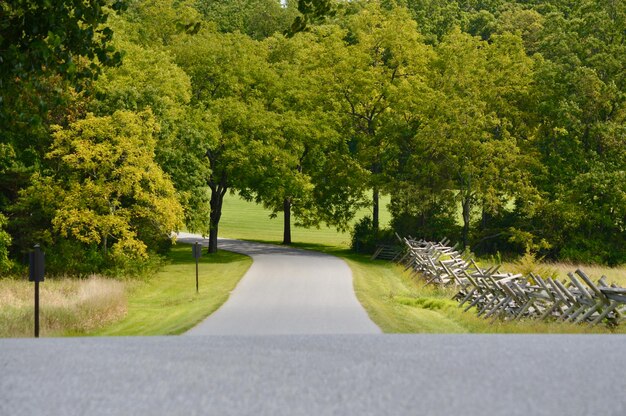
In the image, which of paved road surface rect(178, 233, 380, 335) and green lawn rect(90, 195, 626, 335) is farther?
green lawn rect(90, 195, 626, 335)

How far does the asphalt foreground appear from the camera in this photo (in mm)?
6027

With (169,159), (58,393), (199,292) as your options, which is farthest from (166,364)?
(169,159)

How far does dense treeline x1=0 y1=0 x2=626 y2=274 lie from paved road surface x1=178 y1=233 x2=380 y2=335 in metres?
5.67

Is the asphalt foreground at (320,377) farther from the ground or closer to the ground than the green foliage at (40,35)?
closer to the ground

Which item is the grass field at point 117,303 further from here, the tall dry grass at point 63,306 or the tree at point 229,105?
the tree at point 229,105

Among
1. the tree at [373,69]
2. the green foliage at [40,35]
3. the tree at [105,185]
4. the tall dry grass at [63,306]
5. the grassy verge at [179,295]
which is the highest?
the tree at [373,69]

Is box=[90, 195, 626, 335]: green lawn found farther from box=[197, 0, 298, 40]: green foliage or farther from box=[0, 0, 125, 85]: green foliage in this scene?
box=[197, 0, 298, 40]: green foliage

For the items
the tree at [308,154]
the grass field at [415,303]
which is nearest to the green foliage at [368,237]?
the grass field at [415,303]

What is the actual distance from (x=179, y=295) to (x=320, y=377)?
26.0 metres

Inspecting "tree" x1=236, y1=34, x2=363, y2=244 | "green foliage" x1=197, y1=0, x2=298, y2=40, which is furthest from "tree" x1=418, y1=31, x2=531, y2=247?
"green foliage" x1=197, y1=0, x2=298, y2=40

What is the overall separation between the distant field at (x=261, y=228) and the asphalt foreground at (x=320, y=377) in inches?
2001

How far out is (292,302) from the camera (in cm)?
2694

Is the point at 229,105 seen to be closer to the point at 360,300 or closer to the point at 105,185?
the point at 105,185

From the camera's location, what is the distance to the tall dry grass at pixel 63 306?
21734 millimetres
